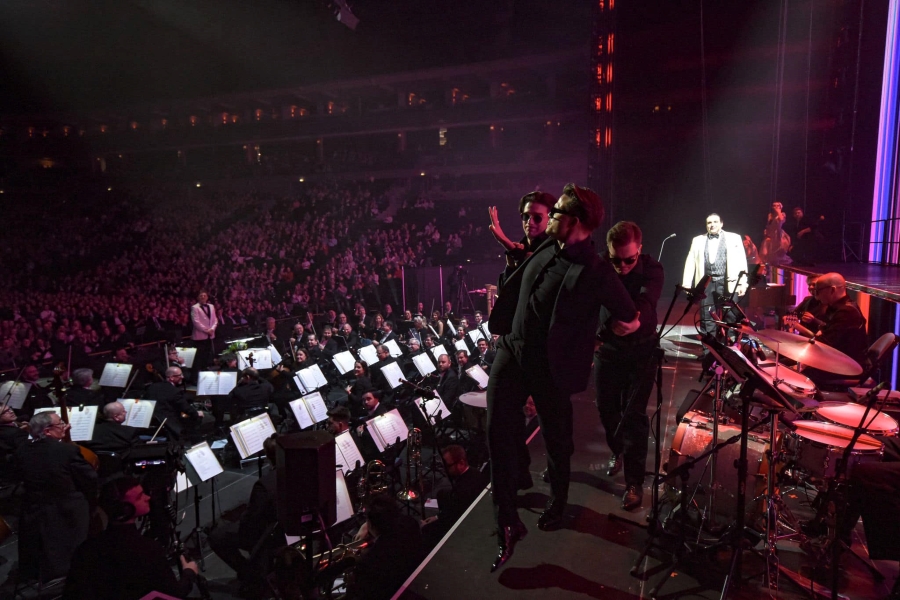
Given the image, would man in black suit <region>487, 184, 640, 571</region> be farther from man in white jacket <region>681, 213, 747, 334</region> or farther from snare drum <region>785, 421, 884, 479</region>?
man in white jacket <region>681, 213, 747, 334</region>

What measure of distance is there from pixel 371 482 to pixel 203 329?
22.5 ft

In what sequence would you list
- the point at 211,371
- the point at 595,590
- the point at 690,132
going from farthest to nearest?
the point at 690,132 < the point at 211,371 < the point at 595,590

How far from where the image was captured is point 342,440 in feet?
19.5

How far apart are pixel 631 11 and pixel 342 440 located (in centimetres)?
1790

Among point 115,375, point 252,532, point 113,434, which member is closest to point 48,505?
point 113,434

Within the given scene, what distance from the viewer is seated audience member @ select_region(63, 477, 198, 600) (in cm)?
315

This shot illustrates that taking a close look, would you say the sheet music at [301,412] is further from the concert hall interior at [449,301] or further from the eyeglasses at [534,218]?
the eyeglasses at [534,218]

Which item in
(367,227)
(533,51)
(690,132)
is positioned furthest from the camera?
(533,51)

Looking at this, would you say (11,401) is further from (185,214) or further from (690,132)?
(185,214)

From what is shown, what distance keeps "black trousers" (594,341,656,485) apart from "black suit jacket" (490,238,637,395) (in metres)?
0.83

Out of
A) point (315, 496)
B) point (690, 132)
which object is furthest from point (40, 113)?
point (315, 496)

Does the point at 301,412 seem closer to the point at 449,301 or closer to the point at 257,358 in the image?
the point at 257,358

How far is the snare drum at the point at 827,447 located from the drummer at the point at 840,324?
2.06m

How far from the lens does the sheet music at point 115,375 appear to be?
329 inches
